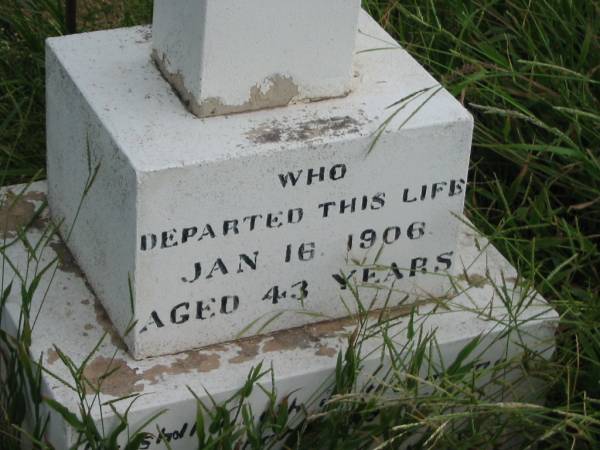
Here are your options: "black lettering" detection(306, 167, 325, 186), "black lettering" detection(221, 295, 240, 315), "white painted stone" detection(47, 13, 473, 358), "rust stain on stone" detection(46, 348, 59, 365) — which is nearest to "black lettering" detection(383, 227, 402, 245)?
"white painted stone" detection(47, 13, 473, 358)

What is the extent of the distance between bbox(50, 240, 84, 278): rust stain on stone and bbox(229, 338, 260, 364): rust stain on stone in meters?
0.38

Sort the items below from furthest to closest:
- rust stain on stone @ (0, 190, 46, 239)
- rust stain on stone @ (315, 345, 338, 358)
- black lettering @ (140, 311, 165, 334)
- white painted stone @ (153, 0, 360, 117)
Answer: rust stain on stone @ (0, 190, 46, 239)
rust stain on stone @ (315, 345, 338, 358)
black lettering @ (140, 311, 165, 334)
white painted stone @ (153, 0, 360, 117)

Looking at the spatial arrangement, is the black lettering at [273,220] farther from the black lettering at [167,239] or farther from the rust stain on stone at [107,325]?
the rust stain on stone at [107,325]

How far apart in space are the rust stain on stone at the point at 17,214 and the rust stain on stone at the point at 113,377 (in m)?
0.44

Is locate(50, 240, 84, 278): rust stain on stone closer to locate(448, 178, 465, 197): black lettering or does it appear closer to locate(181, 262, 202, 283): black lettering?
locate(181, 262, 202, 283): black lettering

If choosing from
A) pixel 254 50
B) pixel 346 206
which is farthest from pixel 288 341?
pixel 254 50

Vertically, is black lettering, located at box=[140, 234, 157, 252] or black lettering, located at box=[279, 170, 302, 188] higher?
black lettering, located at box=[279, 170, 302, 188]

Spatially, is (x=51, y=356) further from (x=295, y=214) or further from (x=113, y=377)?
(x=295, y=214)

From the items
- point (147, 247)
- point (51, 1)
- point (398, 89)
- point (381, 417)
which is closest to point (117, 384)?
point (147, 247)

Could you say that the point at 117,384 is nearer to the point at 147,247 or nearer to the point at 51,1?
the point at 147,247

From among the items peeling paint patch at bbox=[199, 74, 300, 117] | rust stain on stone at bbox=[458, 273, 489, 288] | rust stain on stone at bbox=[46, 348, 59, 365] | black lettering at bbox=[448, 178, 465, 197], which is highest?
peeling paint patch at bbox=[199, 74, 300, 117]

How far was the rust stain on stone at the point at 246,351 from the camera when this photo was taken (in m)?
2.72

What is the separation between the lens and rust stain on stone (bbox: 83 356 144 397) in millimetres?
2598

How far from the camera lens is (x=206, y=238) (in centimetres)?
260
